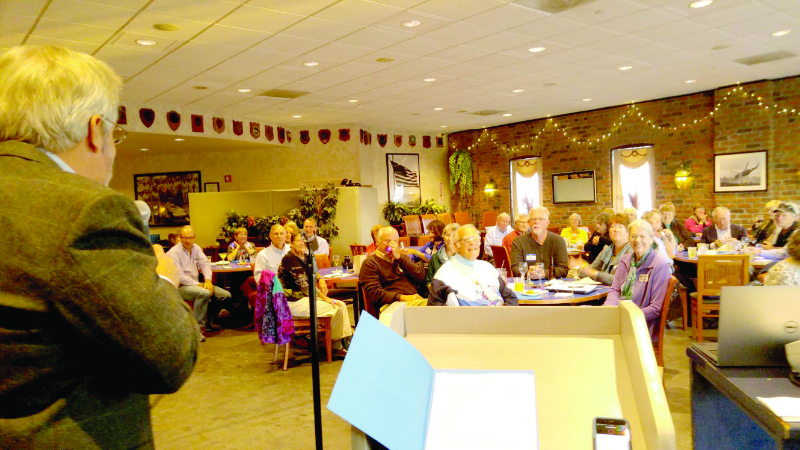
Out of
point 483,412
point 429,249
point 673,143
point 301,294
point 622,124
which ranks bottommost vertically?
point 301,294

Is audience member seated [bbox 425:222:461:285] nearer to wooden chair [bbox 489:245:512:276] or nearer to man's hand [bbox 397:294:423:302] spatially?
man's hand [bbox 397:294:423:302]

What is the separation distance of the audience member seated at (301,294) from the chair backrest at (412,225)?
6.75 meters

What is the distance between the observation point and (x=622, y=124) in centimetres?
1159

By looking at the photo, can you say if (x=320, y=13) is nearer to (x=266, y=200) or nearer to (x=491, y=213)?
(x=266, y=200)

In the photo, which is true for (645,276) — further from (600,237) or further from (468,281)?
(600,237)

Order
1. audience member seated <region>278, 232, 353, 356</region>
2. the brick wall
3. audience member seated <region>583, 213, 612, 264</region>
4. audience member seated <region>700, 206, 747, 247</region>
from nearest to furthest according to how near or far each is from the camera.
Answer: audience member seated <region>278, 232, 353, 356</region>
audience member seated <region>583, 213, 612, 264</region>
audience member seated <region>700, 206, 747, 247</region>
the brick wall

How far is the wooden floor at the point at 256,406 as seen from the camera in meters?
3.68

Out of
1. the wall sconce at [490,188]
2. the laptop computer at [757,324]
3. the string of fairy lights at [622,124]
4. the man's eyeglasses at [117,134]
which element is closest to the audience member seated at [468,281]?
the laptop computer at [757,324]

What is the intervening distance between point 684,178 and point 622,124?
1718mm

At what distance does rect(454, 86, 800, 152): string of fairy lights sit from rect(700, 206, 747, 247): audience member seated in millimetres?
3156

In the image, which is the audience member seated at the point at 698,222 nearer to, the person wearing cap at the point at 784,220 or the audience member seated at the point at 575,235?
the audience member seated at the point at 575,235

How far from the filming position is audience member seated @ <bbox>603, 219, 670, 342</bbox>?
3.86 meters

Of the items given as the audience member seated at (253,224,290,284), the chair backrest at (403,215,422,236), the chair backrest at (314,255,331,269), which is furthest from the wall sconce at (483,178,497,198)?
the audience member seated at (253,224,290,284)

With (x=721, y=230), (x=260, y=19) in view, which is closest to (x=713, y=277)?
(x=721, y=230)
